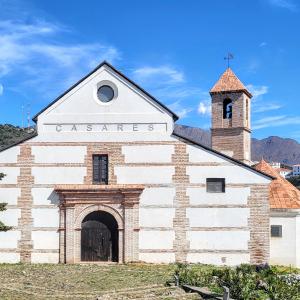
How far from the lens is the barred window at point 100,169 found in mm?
26422

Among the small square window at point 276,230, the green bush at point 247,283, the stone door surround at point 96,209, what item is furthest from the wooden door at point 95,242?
the small square window at point 276,230

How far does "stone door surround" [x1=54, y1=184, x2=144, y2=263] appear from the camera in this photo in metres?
25.8

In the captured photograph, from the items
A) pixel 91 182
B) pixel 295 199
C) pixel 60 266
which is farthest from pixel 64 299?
pixel 295 199

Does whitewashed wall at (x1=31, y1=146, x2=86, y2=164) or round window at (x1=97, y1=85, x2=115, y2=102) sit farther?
round window at (x1=97, y1=85, x2=115, y2=102)

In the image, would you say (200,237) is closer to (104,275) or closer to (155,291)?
(104,275)

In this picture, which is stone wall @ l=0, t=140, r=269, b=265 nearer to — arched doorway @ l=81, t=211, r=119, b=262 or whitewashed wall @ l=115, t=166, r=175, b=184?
whitewashed wall @ l=115, t=166, r=175, b=184

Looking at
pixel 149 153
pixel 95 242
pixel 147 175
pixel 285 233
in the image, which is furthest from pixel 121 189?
pixel 285 233

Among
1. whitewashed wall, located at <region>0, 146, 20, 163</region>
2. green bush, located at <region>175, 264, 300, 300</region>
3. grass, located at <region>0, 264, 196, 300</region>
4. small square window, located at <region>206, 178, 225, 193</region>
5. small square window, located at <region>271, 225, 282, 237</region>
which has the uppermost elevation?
whitewashed wall, located at <region>0, 146, 20, 163</region>

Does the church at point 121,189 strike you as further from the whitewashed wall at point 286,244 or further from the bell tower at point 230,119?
the bell tower at point 230,119

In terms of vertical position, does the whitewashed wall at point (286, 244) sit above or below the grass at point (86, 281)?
above

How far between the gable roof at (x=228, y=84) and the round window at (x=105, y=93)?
25.4 feet

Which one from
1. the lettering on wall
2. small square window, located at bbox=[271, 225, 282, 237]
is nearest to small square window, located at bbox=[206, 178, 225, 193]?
the lettering on wall

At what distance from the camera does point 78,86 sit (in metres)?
26.7

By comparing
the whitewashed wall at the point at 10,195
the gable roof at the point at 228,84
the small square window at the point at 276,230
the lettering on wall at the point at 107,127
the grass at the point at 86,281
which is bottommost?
the grass at the point at 86,281
